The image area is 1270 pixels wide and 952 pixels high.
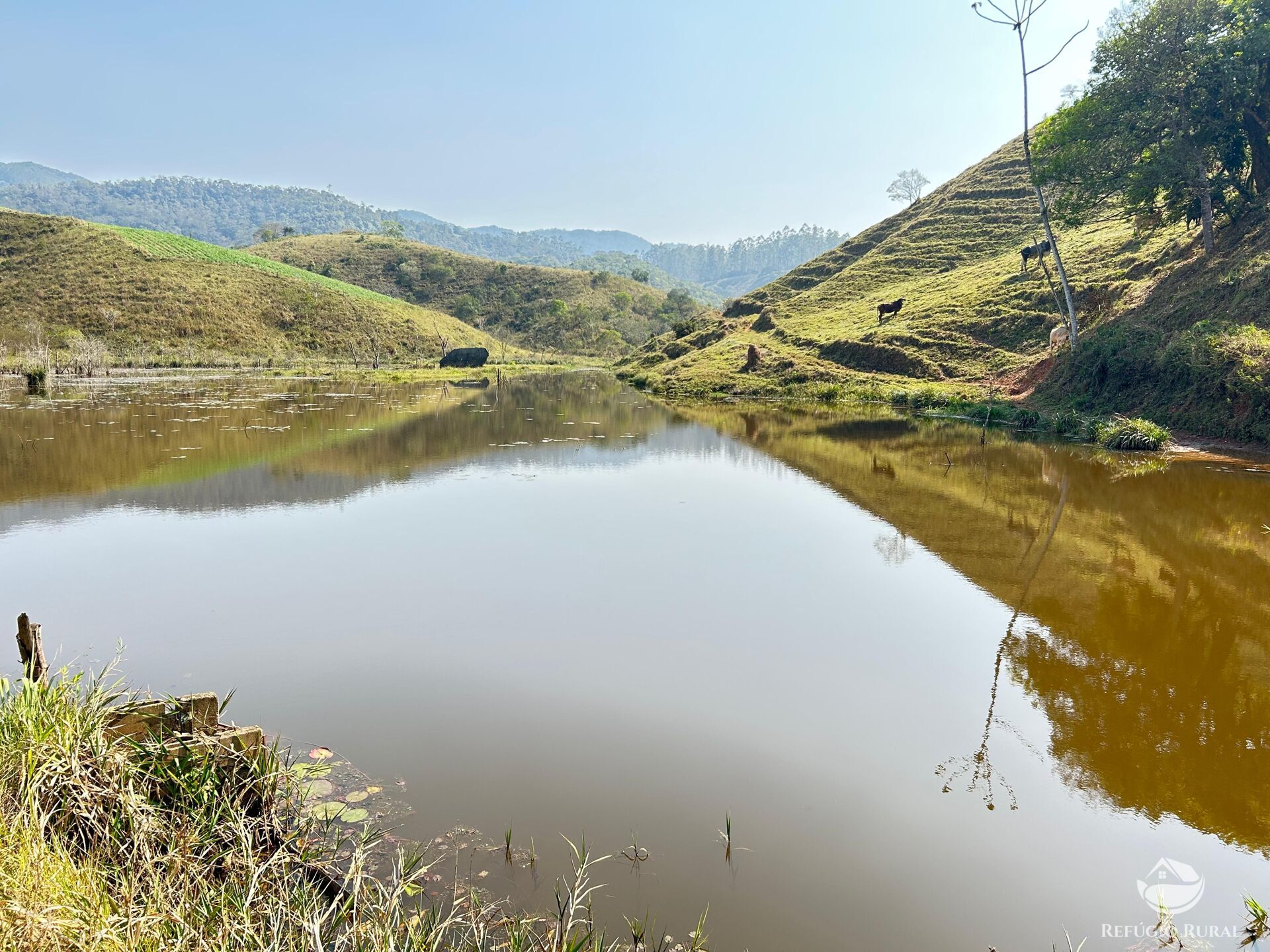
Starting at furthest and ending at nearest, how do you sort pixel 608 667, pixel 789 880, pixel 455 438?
pixel 455 438, pixel 608 667, pixel 789 880

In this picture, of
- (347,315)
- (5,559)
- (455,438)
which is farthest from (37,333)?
(5,559)

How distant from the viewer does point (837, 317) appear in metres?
52.5

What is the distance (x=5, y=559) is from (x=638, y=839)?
1044 cm

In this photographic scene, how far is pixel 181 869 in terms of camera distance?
3844mm

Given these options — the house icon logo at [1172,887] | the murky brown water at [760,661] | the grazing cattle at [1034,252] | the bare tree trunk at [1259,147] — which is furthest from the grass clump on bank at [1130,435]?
the grazing cattle at [1034,252]

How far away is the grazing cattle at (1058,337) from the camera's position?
31.3m

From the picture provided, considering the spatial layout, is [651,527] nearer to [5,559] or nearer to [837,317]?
[5,559]

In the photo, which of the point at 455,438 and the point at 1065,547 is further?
the point at 455,438

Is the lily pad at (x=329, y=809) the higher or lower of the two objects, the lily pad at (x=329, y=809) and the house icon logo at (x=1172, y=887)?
the higher

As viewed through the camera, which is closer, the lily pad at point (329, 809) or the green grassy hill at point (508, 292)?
the lily pad at point (329, 809)

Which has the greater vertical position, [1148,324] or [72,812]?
[1148,324]

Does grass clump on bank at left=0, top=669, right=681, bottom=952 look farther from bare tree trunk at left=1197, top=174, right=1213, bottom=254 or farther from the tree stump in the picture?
bare tree trunk at left=1197, top=174, right=1213, bottom=254

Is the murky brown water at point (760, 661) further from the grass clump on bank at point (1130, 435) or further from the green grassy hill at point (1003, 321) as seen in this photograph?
the green grassy hill at point (1003, 321)

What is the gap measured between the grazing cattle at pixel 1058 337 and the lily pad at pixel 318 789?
33.4m
